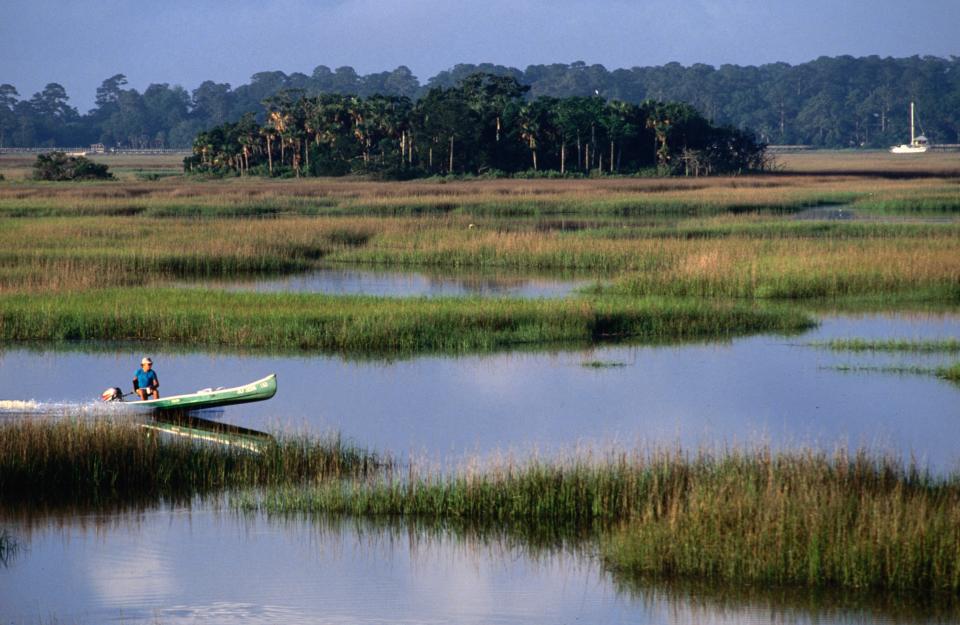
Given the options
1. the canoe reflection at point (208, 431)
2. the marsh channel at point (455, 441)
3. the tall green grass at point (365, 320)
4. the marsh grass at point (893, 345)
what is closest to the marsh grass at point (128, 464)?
the marsh channel at point (455, 441)

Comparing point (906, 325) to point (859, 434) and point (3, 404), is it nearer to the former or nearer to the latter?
point (859, 434)

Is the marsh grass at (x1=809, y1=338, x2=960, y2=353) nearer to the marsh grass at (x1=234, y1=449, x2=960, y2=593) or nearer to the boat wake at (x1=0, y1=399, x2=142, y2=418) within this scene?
the marsh grass at (x1=234, y1=449, x2=960, y2=593)

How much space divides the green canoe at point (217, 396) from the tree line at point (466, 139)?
65.7 m

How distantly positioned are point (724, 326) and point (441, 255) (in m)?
14.2

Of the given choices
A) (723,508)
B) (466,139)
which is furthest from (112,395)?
(466,139)

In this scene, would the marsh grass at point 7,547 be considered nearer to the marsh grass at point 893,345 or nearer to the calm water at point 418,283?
the marsh grass at point 893,345

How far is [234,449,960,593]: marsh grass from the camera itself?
11734 mm

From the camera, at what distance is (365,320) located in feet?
83.7

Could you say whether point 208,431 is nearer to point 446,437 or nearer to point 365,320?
point 446,437

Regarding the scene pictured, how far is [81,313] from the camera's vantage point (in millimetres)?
26453

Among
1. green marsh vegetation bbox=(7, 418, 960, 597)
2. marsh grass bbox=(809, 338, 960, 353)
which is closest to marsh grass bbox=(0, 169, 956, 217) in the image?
marsh grass bbox=(809, 338, 960, 353)

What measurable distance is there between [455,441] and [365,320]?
7.70 meters

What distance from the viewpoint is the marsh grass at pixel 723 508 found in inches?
462

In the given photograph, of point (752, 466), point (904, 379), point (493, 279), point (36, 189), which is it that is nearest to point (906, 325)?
point (904, 379)
